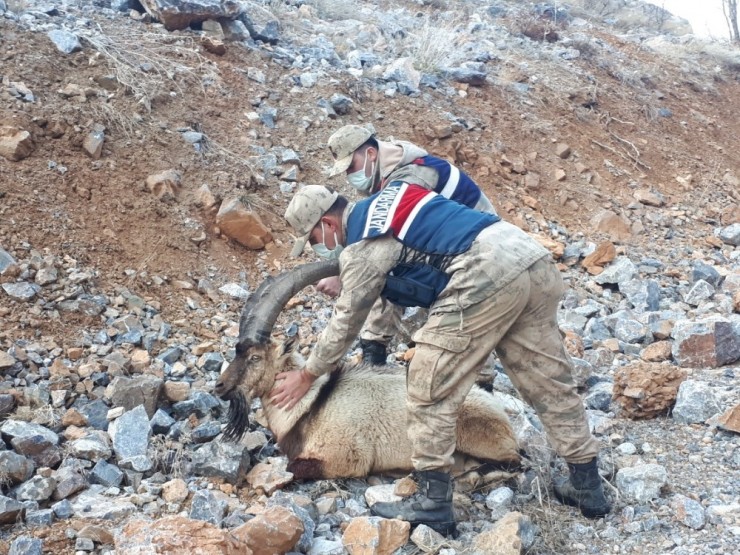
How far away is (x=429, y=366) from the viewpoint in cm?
400

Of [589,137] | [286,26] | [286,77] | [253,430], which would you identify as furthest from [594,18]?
[253,430]

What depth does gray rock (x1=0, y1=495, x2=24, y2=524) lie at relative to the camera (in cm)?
390

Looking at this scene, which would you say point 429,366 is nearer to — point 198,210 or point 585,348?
point 585,348

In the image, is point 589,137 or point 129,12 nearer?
point 129,12

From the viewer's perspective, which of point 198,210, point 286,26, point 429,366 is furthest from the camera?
point 286,26

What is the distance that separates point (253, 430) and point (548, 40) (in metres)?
11.3

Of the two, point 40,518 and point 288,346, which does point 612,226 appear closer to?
point 288,346

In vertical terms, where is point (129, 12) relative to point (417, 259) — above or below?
below

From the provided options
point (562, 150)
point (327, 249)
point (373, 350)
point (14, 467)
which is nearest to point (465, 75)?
point (562, 150)

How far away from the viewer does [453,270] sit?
400cm

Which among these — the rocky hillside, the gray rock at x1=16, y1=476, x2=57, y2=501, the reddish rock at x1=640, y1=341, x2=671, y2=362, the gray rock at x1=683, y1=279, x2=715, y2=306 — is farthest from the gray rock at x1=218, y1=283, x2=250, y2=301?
the gray rock at x1=683, y1=279, x2=715, y2=306

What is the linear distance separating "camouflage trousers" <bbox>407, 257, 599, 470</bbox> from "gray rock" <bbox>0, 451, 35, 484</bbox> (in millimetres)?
2165

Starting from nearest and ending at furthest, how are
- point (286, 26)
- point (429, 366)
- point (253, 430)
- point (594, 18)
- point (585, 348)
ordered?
1. point (429, 366)
2. point (253, 430)
3. point (585, 348)
4. point (286, 26)
5. point (594, 18)

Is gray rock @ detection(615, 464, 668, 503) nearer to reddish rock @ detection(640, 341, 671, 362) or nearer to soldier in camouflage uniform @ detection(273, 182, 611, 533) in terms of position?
soldier in camouflage uniform @ detection(273, 182, 611, 533)
